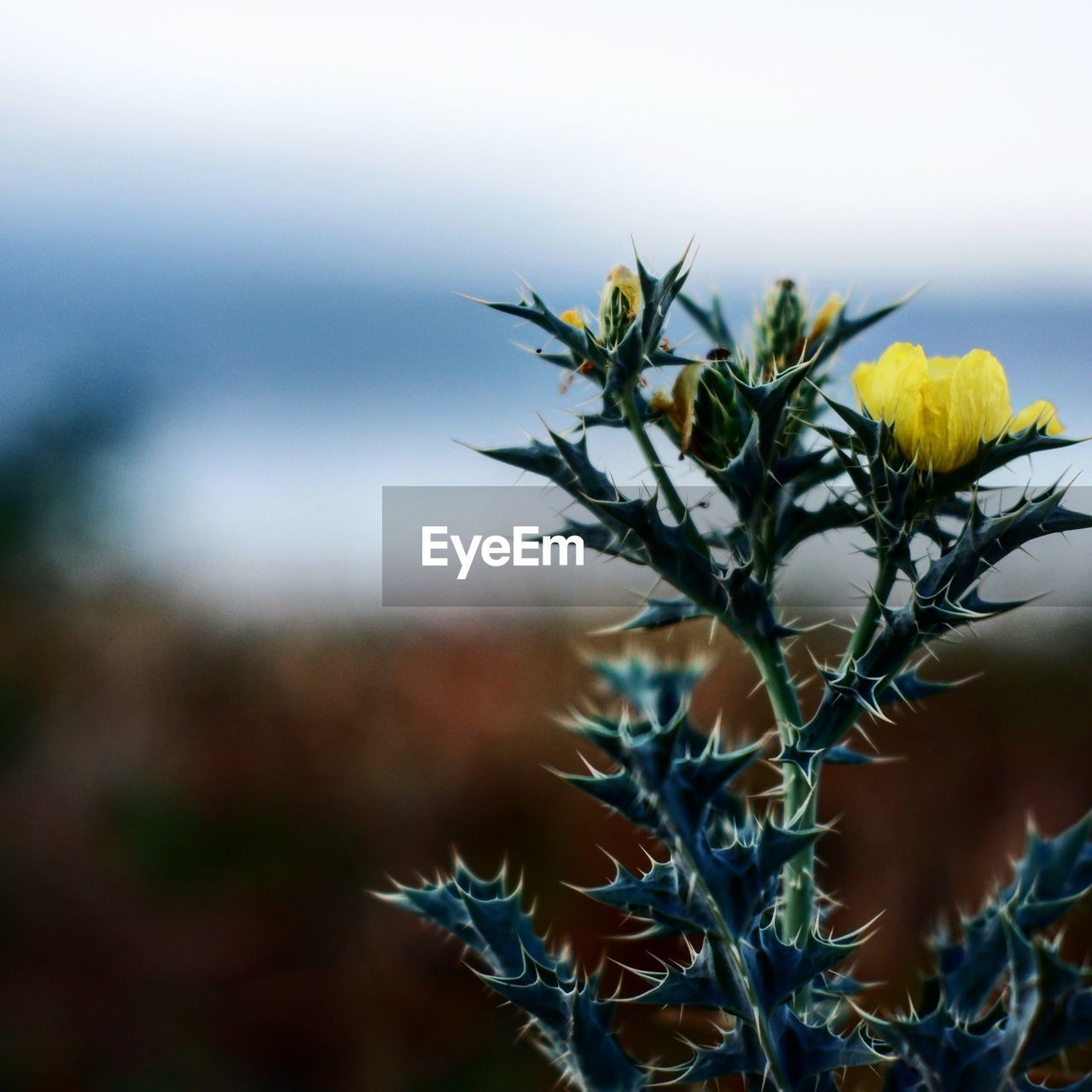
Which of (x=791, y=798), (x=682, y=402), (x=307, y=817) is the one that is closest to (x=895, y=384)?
(x=682, y=402)

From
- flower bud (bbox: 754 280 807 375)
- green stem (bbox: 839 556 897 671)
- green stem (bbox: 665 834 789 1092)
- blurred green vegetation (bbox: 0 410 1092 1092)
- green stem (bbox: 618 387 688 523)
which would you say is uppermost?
flower bud (bbox: 754 280 807 375)

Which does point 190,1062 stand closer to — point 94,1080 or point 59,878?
point 94,1080

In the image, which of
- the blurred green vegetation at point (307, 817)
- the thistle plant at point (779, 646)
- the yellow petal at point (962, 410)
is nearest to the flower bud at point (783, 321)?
the thistle plant at point (779, 646)

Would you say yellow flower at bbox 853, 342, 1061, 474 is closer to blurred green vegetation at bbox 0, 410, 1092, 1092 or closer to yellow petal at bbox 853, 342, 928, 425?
yellow petal at bbox 853, 342, 928, 425

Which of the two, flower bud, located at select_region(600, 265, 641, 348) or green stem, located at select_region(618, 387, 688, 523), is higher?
flower bud, located at select_region(600, 265, 641, 348)

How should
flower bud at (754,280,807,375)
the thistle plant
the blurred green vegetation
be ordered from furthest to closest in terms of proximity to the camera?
the blurred green vegetation < flower bud at (754,280,807,375) < the thistle plant

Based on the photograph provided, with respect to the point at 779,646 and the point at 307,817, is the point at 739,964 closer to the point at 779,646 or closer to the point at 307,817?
the point at 779,646

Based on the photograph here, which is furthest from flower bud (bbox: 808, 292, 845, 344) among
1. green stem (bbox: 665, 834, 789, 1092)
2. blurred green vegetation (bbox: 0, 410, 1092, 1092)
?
blurred green vegetation (bbox: 0, 410, 1092, 1092)
